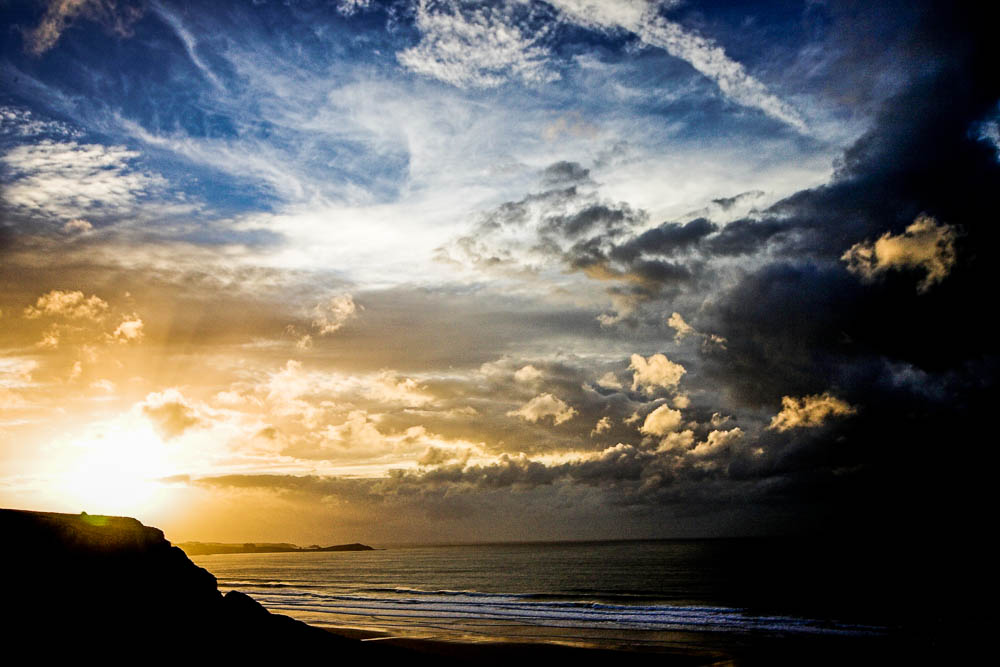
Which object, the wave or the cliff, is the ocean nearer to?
the wave

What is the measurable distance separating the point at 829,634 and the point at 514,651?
Result: 22.7 m

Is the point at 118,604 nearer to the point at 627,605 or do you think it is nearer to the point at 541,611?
the point at 541,611

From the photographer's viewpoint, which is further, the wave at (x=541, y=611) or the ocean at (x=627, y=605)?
the wave at (x=541, y=611)

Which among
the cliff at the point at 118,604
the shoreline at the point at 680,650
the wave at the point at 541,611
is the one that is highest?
the cliff at the point at 118,604

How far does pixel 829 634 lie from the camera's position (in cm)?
4103

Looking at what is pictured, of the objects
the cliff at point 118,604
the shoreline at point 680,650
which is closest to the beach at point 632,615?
the shoreline at point 680,650

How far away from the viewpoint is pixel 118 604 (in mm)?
23781

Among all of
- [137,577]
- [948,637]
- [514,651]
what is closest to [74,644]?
[137,577]

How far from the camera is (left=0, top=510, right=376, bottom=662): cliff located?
2153 cm

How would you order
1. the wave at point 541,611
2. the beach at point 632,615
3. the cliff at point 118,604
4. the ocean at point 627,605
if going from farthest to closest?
the wave at point 541,611 → the ocean at point 627,605 → the beach at point 632,615 → the cliff at point 118,604

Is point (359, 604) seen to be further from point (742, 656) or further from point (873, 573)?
point (873, 573)

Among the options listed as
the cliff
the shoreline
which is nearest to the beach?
the shoreline

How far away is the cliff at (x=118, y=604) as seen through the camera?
70.6ft

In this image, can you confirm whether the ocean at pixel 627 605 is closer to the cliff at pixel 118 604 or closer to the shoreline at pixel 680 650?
the shoreline at pixel 680 650
